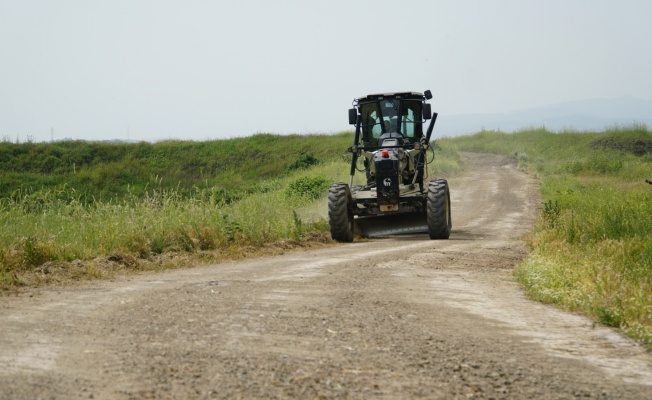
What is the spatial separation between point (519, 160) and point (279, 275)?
38045mm

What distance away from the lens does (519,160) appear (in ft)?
156

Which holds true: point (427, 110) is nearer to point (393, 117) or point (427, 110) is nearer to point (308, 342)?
point (393, 117)

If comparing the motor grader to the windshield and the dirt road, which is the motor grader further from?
the dirt road

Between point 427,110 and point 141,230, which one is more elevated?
point 427,110

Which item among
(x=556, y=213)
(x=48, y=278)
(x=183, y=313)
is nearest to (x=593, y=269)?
(x=183, y=313)

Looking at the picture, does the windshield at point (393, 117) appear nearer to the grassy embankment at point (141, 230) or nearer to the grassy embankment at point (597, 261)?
the grassy embankment at point (141, 230)

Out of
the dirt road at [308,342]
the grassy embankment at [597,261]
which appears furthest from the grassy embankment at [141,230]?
the grassy embankment at [597,261]

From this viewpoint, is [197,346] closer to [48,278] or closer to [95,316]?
[95,316]

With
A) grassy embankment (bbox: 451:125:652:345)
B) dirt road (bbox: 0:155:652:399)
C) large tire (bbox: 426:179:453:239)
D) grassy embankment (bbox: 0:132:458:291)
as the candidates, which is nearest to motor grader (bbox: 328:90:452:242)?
large tire (bbox: 426:179:453:239)

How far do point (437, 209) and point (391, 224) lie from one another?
6.97 feet

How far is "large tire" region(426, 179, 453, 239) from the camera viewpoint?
58.5 ft

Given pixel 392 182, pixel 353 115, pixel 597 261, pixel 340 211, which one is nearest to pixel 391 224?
pixel 392 182

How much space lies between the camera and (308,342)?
6629 millimetres

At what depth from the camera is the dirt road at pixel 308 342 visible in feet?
17.5
